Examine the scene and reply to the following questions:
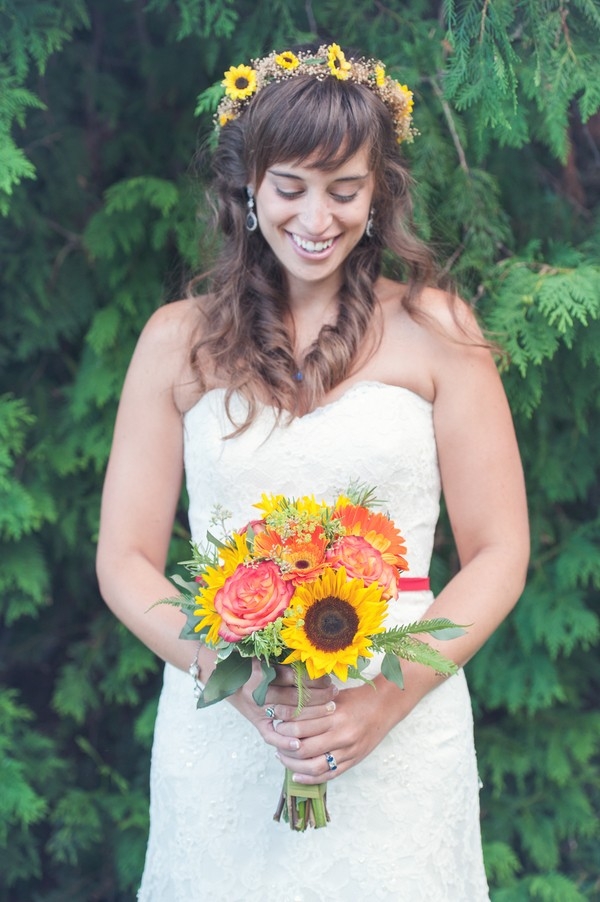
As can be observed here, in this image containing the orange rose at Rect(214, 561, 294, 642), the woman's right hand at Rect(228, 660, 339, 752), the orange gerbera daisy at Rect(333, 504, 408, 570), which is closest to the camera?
the orange rose at Rect(214, 561, 294, 642)

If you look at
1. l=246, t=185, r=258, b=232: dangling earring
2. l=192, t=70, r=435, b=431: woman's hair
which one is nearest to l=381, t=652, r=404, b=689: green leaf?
l=192, t=70, r=435, b=431: woman's hair

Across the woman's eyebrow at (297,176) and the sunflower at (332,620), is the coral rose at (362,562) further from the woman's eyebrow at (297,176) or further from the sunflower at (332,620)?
the woman's eyebrow at (297,176)

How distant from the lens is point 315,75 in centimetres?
244

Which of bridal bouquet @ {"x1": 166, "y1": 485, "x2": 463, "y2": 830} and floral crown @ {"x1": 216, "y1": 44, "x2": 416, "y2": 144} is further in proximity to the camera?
floral crown @ {"x1": 216, "y1": 44, "x2": 416, "y2": 144}

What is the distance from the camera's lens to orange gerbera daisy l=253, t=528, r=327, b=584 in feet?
6.06

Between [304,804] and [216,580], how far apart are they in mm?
600

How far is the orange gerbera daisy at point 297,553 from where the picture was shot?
185 cm

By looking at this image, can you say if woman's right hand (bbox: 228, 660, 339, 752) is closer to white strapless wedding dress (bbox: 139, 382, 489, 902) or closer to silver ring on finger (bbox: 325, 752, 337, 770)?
silver ring on finger (bbox: 325, 752, 337, 770)

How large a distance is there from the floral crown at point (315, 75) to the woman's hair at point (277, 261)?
3cm

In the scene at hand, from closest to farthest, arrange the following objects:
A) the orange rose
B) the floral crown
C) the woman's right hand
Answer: the orange rose → the woman's right hand → the floral crown

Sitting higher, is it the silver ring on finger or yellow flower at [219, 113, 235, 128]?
yellow flower at [219, 113, 235, 128]

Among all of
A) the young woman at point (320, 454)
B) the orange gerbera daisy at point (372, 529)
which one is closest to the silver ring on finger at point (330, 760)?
the young woman at point (320, 454)

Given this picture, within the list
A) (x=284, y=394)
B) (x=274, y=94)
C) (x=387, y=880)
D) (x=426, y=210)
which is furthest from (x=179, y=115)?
(x=387, y=880)

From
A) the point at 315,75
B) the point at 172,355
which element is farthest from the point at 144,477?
the point at 315,75
